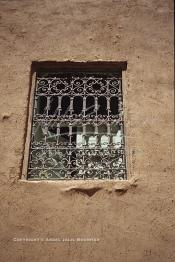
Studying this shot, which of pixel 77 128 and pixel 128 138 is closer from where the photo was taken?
pixel 128 138

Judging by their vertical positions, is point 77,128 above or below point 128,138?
above

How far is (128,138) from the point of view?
3.75 meters

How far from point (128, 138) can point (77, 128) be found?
0.63 metres

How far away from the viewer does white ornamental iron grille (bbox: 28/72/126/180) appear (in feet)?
12.2

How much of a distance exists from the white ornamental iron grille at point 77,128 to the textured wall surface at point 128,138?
188 mm

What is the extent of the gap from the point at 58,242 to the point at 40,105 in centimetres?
166

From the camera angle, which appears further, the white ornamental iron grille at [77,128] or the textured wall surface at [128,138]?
the white ornamental iron grille at [77,128]

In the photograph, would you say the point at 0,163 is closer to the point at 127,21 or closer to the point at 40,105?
the point at 40,105

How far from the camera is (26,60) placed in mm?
4188

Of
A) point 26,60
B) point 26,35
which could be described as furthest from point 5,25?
point 26,60

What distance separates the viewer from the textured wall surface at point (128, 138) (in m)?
3.21

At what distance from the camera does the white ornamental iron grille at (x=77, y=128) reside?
3.71 metres

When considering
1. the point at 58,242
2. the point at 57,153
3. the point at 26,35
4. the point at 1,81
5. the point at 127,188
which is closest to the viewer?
the point at 58,242

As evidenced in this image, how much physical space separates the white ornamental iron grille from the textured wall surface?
188 millimetres
